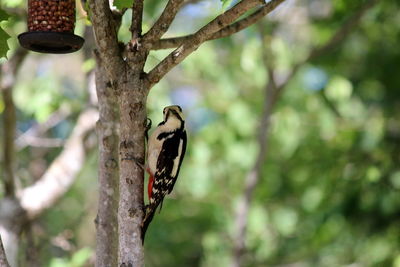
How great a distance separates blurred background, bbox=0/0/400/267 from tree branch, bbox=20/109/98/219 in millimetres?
89

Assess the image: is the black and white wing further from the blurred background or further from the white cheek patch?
the blurred background

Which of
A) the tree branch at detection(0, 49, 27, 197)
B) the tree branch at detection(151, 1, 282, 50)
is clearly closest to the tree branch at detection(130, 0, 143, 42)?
the tree branch at detection(151, 1, 282, 50)

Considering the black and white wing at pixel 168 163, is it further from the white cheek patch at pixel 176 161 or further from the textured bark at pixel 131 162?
the textured bark at pixel 131 162

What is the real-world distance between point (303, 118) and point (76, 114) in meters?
2.70

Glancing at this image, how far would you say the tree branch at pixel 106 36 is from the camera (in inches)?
140

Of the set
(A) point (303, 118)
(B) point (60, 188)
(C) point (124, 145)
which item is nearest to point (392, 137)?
(A) point (303, 118)

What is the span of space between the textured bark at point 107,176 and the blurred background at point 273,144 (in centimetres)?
280

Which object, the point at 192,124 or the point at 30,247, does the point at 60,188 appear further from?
the point at 192,124

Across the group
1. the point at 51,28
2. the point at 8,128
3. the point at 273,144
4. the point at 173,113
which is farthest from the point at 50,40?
the point at 273,144

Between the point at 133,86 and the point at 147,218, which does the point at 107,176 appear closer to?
the point at 147,218

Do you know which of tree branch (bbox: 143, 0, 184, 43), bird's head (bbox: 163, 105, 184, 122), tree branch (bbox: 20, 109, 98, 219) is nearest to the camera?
tree branch (bbox: 143, 0, 184, 43)

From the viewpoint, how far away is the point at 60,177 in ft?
22.6

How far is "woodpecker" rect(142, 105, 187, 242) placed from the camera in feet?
15.0

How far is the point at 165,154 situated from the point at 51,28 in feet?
3.25
